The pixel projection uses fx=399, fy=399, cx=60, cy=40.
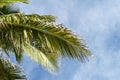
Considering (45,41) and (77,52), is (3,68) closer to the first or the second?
(45,41)

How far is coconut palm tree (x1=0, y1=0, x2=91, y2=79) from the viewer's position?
1014 cm

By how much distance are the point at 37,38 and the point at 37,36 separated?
7 centimetres

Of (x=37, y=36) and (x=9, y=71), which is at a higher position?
(x=37, y=36)

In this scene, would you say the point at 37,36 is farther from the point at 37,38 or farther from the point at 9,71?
the point at 9,71

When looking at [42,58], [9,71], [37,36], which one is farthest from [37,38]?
[9,71]

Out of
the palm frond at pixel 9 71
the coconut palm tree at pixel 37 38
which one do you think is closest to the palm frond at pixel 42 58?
the coconut palm tree at pixel 37 38

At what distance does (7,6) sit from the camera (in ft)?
39.0

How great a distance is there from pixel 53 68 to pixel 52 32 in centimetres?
116

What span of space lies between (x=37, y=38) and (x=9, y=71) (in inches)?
48.3

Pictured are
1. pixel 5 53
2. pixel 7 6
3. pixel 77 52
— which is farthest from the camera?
pixel 7 6

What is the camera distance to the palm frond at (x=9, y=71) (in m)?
10.4

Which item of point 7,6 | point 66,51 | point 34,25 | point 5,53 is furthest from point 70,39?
point 7,6

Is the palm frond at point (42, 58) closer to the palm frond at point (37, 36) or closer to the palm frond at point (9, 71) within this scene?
the palm frond at point (37, 36)

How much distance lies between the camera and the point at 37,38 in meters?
10.5
